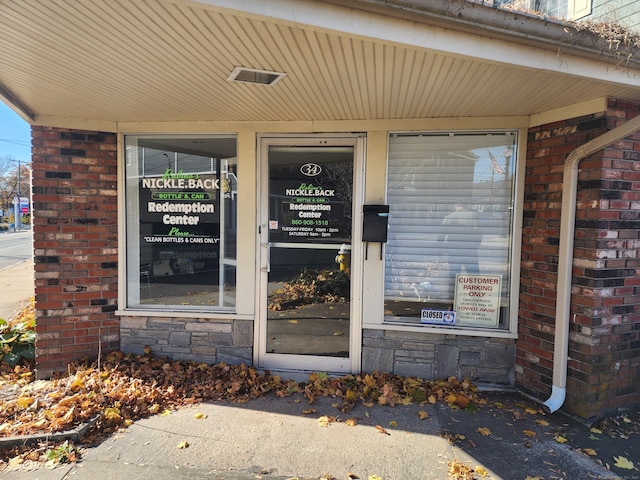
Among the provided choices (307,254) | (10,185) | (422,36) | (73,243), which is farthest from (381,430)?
(10,185)

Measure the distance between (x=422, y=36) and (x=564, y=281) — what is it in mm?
2280

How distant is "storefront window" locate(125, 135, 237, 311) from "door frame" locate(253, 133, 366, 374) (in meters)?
0.33

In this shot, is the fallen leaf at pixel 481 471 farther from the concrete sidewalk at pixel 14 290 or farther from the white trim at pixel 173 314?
the concrete sidewalk at pixel 14 290

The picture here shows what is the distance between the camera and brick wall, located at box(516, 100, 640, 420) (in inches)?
121

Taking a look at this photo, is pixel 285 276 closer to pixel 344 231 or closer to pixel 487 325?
pixel 344 231

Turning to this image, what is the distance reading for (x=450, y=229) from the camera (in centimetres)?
384

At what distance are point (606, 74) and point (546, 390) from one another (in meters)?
2.53

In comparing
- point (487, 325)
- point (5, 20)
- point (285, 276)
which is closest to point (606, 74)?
point (487, 325)

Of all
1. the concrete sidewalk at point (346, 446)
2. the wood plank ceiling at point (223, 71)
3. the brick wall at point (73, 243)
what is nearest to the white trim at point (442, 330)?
the concrete sidewalk at point (346, 446)

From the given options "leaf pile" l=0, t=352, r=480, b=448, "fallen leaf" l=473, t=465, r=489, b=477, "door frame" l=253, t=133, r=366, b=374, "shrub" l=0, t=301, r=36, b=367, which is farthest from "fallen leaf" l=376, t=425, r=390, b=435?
"shrub" l=0, t=301, r=36, b=367

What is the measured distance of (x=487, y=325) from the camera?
12.3ft

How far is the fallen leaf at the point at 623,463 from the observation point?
2545mm

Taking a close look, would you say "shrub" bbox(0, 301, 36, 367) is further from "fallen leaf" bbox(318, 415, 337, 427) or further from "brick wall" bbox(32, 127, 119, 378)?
"fallen leaf" bbox(318, 415, 337, 427)

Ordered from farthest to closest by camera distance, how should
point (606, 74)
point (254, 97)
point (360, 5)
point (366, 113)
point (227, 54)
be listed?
point (366, 113) → point (254, 97) → point (606, 74) → point (227, 54) → point (360, 5)
